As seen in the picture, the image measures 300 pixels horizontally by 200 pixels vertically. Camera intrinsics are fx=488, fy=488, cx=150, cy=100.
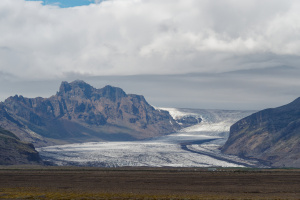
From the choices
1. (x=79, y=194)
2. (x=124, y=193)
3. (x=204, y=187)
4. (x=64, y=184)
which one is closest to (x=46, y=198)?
(x=79, y=194)

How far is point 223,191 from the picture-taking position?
12088cm

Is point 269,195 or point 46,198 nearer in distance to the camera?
point 46,198

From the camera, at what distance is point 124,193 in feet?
375

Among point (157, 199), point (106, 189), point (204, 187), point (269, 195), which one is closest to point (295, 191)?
point (269, 195)

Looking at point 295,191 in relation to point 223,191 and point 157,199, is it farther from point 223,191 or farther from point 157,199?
point 157,199

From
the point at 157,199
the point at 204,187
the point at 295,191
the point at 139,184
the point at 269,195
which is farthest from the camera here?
the point at 139,184

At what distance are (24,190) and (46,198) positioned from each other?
2025 centimetres

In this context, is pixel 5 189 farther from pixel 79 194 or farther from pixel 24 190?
pixel 79 194

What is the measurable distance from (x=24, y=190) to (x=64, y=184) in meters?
19.9

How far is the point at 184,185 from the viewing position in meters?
138

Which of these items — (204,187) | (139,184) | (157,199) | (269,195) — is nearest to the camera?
(157,199)

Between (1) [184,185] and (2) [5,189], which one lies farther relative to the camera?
(1) [184,185]

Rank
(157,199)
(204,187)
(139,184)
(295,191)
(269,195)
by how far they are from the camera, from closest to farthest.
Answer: (157,199) < (269,195) < (295,191) < (204,187) < (139,184)

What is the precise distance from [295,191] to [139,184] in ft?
144
